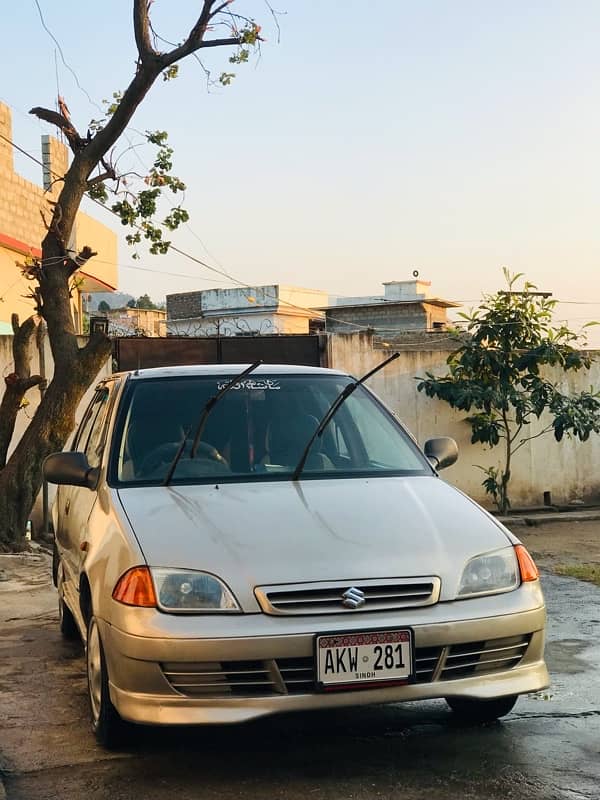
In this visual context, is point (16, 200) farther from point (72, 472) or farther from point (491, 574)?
point (491, 574)

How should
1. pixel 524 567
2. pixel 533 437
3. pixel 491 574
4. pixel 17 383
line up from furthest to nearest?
pixel 533 437 < pixel 17 383 < pixel 524 567 < pixel 491 574

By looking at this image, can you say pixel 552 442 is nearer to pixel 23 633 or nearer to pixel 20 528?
pixel 20 528

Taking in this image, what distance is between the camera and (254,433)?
17.4ft

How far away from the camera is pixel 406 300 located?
1373 inches

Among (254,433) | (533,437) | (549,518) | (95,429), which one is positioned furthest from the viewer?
(533,437)

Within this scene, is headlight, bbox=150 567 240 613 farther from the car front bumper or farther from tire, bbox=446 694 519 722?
tire, bbox=446 694 519 722

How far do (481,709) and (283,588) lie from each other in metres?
1.28

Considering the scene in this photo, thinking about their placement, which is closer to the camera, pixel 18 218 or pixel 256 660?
pixel 256 660

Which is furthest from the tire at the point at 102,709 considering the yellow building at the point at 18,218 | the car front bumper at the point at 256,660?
the yellow building at the point at 18,218

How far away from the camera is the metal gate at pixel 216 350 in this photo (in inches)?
508

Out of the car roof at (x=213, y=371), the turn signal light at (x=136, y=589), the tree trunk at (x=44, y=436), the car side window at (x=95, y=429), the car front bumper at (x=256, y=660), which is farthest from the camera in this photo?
the tree trunk at (x=44, y=436)

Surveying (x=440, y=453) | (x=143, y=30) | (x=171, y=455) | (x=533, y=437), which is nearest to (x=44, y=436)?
(x=143, y=30)

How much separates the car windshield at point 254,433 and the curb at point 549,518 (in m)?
8.24

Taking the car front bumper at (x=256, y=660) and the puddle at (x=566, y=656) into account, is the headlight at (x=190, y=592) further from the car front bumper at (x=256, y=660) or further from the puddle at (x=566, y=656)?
the puddle at (x=566, y=656)
